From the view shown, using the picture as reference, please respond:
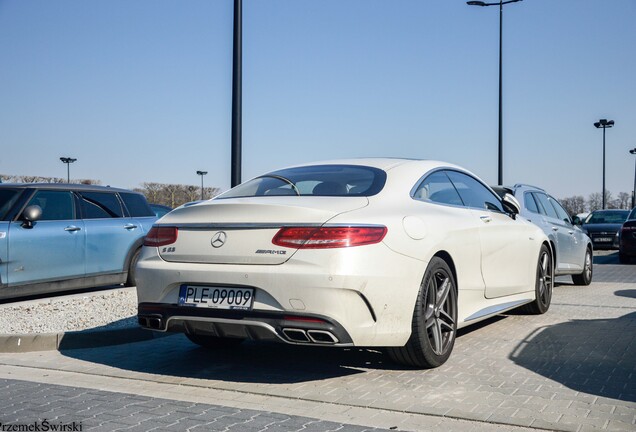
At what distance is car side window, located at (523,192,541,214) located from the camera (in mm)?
10516

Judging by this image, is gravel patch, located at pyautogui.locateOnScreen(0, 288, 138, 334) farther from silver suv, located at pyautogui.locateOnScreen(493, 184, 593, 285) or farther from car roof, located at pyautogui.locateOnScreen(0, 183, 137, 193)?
silver suv, located at pyautogui.locateOnScreen(493, 184, 593, 285)

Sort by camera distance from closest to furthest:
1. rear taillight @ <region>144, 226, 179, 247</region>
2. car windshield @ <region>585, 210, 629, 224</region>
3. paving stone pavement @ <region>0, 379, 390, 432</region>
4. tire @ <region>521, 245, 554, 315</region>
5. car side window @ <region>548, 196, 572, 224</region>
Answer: paving stone pavement @ <region>0, 379, 390, 432</region> < rear taillight @ <region>144, 226, 179, 247</region> < tire @ <region>521, 245, 554, 315</region> < car side window @ <region>548, 196, 572, 224</region> < car windshield @ <region>585, 210, 629, 224</region>

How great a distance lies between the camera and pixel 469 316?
614cm

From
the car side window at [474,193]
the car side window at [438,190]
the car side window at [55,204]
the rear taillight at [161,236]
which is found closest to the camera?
the rear taillight at [161,236]

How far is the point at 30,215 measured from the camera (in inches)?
347

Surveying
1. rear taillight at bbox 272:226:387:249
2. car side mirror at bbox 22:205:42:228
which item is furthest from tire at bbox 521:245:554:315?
car side mirror at bbox 22:205:42:228

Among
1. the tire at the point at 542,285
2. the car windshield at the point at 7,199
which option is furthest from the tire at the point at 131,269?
the tire at the point at 542,285

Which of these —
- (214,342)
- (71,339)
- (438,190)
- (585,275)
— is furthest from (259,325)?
→ (585,275)

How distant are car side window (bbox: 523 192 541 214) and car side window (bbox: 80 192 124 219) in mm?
5620

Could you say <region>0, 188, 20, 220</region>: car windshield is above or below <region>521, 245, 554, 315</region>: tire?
above

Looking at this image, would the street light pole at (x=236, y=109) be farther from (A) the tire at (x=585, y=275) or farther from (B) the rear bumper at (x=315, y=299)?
(A) the tire at (x=585, y=275)

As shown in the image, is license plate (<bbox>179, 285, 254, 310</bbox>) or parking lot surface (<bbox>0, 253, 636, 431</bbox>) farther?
license plate (<bbox>179, 285, 254, 310</bbox>)

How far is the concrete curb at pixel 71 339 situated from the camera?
6.45 m

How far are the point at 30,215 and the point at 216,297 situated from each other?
4.72 meters
